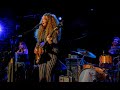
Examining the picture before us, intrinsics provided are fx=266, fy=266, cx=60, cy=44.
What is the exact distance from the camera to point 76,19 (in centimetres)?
1348

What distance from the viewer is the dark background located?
12.5m

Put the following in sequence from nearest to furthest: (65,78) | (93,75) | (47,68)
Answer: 1. (47,68)
2. (93,75)
3. (65,78)

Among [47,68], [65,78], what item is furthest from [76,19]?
[47,68]

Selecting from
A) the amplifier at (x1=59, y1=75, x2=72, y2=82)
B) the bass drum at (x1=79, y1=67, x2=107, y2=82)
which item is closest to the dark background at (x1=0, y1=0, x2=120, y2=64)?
the amplifier at (x1=59, y1=75, x2=72, y2=82)

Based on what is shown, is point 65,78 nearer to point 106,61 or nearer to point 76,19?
point 106,61

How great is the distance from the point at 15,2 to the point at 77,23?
3.55m

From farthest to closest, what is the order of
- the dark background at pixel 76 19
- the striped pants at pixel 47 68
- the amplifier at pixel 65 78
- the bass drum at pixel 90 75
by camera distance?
the dark background at pixel 76 19 < the amplifier at pixel 65 78 < the bass drum at pixel 90 75 < the striped pants at pixel 47 68

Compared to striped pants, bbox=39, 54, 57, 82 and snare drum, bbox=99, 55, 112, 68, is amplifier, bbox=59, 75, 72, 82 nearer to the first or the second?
striped pants, bbox=39, 54, 57, 82


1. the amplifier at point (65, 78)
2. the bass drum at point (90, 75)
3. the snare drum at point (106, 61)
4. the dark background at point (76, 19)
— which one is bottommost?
the amplifier at point (65, 78)

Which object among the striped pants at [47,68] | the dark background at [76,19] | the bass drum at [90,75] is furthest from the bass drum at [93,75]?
the dark background at [76,19]

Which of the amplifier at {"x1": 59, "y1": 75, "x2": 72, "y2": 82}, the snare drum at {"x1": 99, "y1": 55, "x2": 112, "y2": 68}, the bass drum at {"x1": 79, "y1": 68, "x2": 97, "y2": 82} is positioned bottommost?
the amplifier at {"x1": 59, "y1": 75, "x2": 72, "y2": 82}

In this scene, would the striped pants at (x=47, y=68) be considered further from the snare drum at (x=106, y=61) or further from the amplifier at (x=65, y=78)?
the snare drum at (x=106, y=61)

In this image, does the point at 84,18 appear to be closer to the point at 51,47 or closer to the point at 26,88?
the point at 51,47

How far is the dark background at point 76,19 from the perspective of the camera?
493 inches
